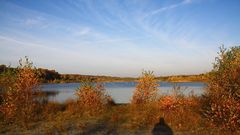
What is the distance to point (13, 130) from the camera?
1585 centimetres

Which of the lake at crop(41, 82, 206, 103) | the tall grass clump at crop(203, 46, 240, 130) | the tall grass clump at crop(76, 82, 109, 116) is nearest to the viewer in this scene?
the tall grass clump at crop(203, 46, 240, 130)

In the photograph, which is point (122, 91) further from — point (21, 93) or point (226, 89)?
point (226, 89)

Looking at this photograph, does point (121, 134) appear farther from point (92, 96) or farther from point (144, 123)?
point (92, 96)

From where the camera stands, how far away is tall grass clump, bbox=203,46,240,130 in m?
14.9

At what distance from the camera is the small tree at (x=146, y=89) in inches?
981

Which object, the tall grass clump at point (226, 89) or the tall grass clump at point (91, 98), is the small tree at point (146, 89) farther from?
the tall grass clump at point (226, 89)

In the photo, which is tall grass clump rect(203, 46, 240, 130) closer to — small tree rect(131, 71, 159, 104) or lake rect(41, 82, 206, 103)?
lake rect(41, 82, 206, 103)

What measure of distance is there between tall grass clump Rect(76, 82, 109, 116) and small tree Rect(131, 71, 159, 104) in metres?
2.80

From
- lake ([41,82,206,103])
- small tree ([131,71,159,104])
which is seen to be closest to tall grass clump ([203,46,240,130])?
lake ([41,82,206,103])

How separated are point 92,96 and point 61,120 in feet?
16.6

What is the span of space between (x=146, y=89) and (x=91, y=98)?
15.1ft

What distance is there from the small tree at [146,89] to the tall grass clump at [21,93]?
8104 mm

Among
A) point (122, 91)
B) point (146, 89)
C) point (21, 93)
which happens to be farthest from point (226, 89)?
point (122, 91)

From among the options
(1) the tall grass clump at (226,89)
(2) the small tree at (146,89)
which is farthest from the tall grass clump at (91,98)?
(1) the tall grass clump at (226,89)
